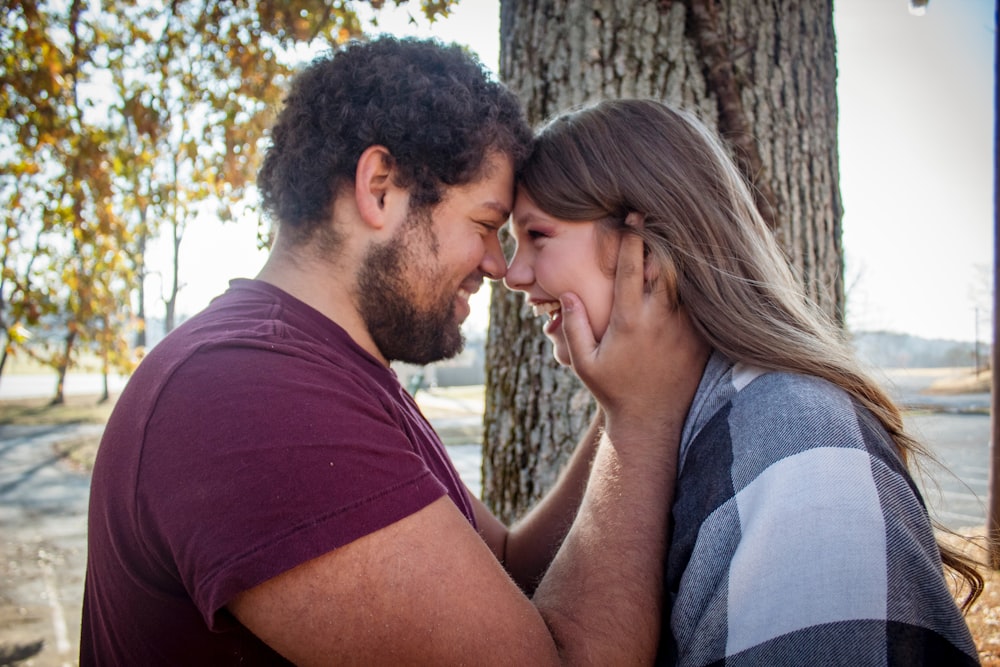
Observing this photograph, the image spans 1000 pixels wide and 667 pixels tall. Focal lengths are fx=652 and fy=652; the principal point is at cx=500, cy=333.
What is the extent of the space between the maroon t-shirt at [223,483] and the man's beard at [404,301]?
1.41ft

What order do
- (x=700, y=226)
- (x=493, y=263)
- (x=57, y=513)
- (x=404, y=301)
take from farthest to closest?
(x=57, y=513) < (x=493, y=263) < (x=404, y=301) < (x=700, y=226)

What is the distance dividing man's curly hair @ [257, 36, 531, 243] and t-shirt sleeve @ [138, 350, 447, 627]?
2.64 feet

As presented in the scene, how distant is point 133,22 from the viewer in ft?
18.9

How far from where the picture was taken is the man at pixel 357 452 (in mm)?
1205

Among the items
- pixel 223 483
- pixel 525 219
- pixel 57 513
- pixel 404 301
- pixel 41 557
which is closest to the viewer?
pixel 223 483

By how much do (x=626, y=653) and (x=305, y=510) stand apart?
772mm

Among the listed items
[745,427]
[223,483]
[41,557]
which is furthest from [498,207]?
[41,557]

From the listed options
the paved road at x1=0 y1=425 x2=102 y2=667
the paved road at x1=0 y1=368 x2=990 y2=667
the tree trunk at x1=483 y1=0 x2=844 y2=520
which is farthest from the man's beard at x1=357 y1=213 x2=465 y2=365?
the paved road at x1=0 y1=425 x2=102 y2=667

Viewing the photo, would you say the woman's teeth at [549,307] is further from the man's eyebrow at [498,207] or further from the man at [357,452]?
the man's eyebrow at [498,207]

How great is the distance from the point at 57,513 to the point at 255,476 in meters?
12.8

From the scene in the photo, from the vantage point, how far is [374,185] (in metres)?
2.04

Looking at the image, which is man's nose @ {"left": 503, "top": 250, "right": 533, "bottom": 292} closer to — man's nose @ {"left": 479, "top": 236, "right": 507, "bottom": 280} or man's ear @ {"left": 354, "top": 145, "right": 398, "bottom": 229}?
man's nose @ {"left": 479, "top": 236, "right": 507, "bottom": 280}

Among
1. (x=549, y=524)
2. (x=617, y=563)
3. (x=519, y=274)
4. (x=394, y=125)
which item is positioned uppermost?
(x=394, y=125)

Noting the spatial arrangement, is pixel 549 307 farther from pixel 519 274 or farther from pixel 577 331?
pixel 577 331
